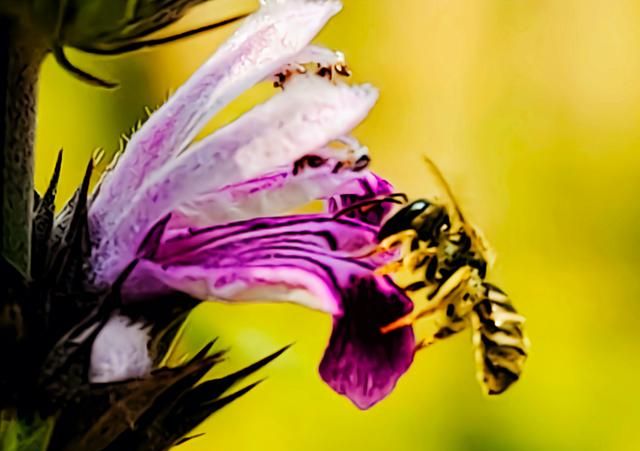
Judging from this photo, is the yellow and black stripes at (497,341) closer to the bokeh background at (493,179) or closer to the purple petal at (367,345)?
the purple petal at (367,345)

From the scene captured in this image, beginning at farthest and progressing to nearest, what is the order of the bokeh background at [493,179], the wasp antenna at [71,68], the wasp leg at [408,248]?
the bokeh background at [493,179] < the wasp leg at [408,248] < the wasp antenna at [71,68]

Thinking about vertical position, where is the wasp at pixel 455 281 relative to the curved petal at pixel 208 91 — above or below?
below

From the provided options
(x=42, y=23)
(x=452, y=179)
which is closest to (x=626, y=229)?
(x=452, y=179)

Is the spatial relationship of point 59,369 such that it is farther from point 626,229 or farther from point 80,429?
point 626,229

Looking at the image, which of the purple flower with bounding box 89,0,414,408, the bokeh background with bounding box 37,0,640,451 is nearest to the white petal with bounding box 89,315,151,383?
the purple flower with bounding box 89,0,414,408

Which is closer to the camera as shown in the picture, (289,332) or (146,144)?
(146,144)

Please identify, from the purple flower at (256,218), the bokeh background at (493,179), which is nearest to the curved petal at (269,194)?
the purple flower at (256,218)

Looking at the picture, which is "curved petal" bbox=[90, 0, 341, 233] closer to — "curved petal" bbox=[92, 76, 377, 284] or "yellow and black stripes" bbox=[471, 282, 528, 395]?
"curved petal" bbox=[92, 76, 377, 284]

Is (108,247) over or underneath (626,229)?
underneath
